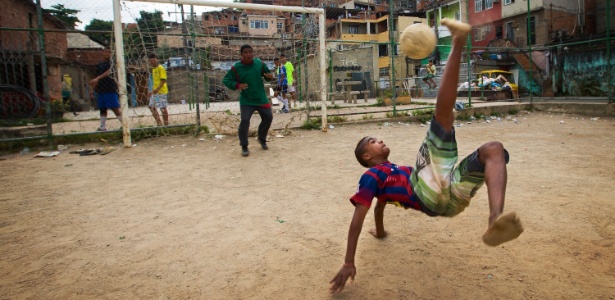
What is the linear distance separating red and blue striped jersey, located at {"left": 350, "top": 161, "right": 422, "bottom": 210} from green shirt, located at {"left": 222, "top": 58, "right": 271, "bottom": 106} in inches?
176

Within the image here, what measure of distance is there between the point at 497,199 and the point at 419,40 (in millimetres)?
1297

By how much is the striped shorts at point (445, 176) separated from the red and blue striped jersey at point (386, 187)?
0.30 ft

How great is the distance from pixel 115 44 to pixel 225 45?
8.92ft

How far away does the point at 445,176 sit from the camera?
2.18m

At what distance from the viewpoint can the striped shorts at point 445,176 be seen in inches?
83.6

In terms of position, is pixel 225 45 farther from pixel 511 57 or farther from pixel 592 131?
pixel 511 57

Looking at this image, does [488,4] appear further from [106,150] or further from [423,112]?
[106,150]

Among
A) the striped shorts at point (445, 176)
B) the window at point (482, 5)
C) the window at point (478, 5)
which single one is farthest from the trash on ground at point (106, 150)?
the window at point (478, 5)

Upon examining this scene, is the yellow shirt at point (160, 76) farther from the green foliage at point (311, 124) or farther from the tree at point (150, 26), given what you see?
the green foliage at point (311, 124)

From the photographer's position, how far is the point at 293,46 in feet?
33.2

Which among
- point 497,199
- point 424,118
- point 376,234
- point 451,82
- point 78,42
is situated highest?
point 78,42

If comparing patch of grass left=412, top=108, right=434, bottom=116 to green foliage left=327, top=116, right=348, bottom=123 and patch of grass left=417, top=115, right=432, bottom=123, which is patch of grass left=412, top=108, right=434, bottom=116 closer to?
patch of grass left=417, top=115, right=432, bottom=123

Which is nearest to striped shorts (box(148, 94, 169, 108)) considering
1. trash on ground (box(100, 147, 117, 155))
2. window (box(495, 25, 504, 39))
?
trash on ground (box(100, 147, 117, 155))

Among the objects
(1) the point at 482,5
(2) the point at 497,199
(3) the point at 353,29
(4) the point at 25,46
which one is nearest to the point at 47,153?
(2) the point at 497,199
